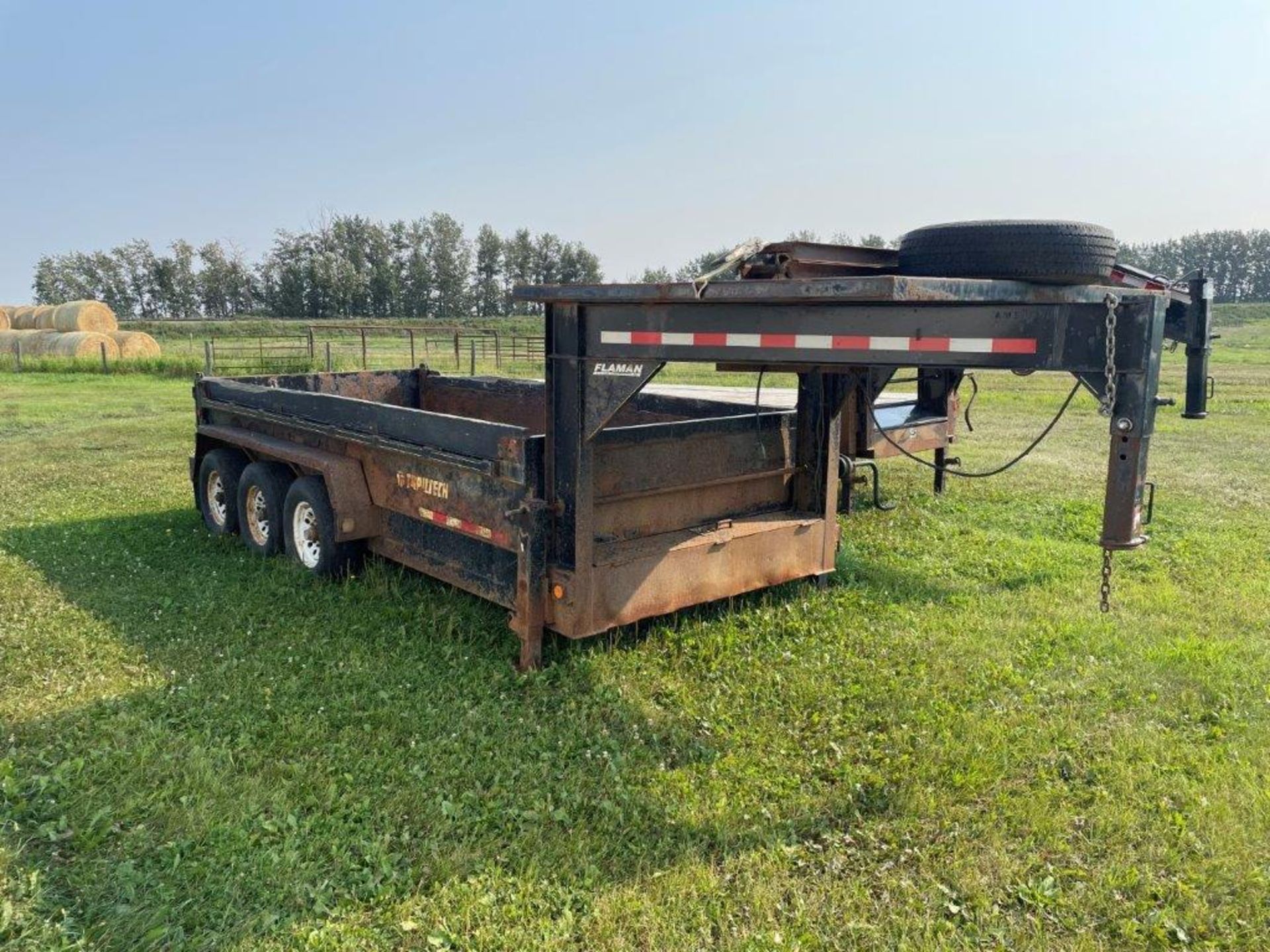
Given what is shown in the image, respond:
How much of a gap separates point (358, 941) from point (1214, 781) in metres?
3.40

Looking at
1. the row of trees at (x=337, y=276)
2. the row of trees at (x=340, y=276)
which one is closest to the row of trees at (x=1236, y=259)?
the row of trees at (x=340, y=276)

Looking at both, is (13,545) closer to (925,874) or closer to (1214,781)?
(925,874)

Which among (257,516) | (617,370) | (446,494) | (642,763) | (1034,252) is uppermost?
(1034,252)

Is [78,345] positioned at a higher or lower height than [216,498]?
higher

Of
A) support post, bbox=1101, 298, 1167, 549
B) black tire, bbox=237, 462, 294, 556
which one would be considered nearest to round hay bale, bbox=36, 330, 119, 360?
black tire, bbox=237, 462, 294, 556

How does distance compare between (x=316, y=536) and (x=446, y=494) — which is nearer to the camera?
(x=446, y=494)

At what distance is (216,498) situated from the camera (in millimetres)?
7773

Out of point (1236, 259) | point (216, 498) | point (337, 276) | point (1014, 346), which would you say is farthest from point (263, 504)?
point (1236, 259)

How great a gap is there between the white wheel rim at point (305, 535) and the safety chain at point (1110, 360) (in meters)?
4.88

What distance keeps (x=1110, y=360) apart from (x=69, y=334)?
34764 millimetres

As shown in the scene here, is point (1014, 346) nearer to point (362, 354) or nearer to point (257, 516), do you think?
point (257, 516)

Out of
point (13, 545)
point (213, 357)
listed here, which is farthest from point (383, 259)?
point (13, 545)

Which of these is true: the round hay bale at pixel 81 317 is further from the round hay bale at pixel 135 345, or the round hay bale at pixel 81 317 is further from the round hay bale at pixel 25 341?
the round hay bale at pixel 135 345

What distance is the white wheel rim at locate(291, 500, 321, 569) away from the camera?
6.39 metres
